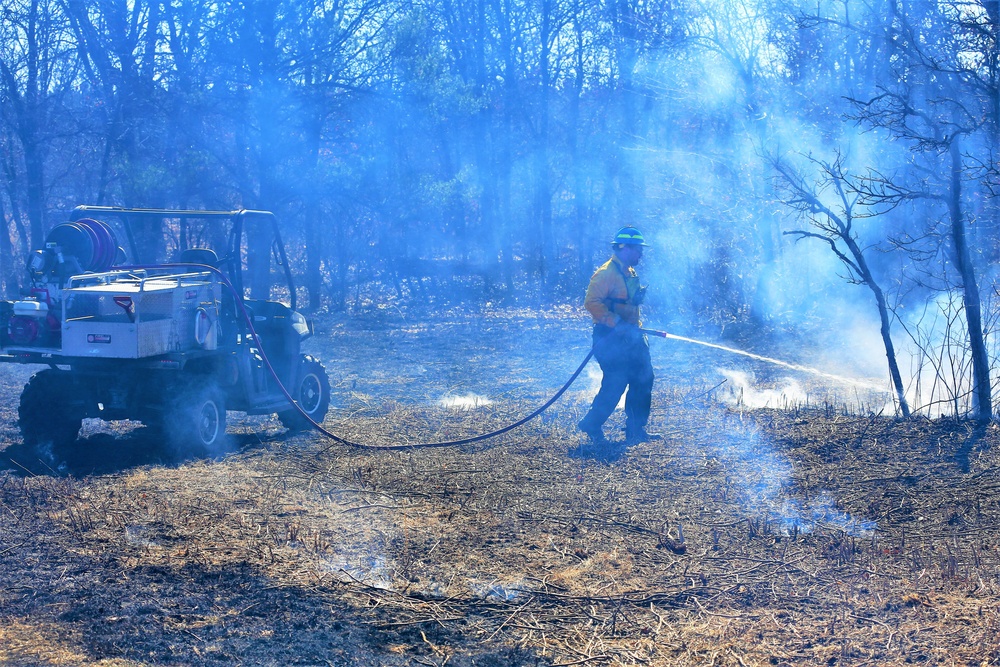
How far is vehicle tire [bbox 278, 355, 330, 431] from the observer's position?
29.0ft

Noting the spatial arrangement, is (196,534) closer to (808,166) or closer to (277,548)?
(277,548)

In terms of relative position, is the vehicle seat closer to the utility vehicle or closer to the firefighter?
the utility vehicle

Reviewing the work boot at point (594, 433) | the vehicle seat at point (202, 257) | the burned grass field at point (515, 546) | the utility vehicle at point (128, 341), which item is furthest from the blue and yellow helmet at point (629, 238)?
the vehicle seat at point (202, 257)

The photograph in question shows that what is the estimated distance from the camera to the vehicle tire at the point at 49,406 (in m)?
7.43

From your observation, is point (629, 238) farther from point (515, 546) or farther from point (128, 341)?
point (128, 341)

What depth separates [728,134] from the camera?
54.3 feet

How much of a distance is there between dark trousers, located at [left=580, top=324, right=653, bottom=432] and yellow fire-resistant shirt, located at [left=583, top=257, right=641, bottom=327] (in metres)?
0.13

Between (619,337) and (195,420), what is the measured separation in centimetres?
360

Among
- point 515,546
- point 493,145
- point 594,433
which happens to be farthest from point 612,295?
point 493,145

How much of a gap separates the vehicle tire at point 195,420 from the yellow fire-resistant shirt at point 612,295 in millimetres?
3277

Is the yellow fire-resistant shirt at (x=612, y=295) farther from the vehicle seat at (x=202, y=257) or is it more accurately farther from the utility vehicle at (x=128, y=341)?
the vehicle seat at (x=202, y=257)

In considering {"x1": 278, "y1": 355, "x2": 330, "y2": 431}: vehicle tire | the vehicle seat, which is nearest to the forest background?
{"x1": 278, "y1": 355, "x2": 330, "y2": 431}: vehicle tire

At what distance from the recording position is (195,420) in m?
7.42

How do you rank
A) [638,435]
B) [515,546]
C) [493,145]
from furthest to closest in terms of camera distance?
[493,145], [638,435], [515,546]
